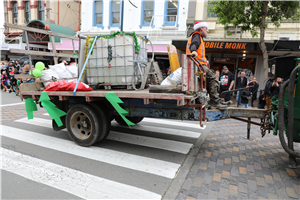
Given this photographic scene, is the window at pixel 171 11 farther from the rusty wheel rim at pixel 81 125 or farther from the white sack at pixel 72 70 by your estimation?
the rusty wheel rim at pixel 81 125

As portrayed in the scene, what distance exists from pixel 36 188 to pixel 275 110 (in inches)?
169

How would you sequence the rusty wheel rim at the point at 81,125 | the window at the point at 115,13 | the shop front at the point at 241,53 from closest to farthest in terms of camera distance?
1. the rusty wheel rim at the point at 81,125
2. the shop front at the point at 241,53
3. the window at the point at 115,13

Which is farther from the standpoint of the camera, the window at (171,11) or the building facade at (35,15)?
the building facade at (35,15)

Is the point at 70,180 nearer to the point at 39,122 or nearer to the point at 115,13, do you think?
the point at 39,122

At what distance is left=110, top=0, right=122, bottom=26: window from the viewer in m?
15.7

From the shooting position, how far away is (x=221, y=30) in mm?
13086

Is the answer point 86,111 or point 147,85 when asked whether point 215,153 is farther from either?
point 86,111

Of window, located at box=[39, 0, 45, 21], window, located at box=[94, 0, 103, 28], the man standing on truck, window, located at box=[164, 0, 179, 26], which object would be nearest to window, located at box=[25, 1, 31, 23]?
window, located at box=[39, 0, 45, 21]

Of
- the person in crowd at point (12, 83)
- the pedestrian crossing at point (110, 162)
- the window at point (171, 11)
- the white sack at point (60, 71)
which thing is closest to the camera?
the pedestrian crossing at point (110, 162)

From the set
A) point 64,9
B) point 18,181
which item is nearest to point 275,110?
point 18,181

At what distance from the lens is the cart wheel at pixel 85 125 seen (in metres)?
4.27

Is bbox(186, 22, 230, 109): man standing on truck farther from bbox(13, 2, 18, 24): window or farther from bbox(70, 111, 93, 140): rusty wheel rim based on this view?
bbox(13, 2, 18, 24): window

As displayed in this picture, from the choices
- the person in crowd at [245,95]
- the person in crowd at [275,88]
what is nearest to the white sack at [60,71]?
the person in crowd at [245,95]

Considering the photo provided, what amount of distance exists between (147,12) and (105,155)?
1313 cm
